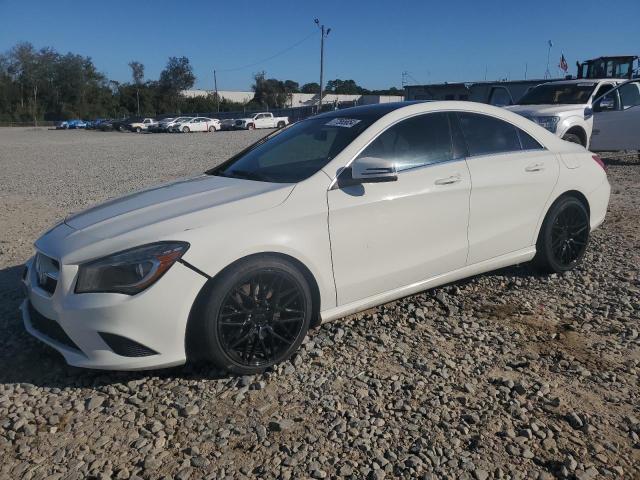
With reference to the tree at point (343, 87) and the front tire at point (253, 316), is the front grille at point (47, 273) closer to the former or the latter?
the front tire at point (253, 316)

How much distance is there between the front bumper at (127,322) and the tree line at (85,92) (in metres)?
87.5

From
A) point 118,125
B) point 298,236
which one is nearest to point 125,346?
point 298,236

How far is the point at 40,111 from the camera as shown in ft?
281

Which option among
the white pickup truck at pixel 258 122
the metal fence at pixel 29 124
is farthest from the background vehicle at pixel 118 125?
the metal fence at pixel 29 124

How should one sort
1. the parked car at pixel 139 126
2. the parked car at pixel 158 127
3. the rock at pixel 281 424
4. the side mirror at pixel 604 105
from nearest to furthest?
1. the rock at pixel 281 424
2. the side mirror at pixel 604 105
3. the parked car at pixel 158 127
4. the parked car at pixel 139 126

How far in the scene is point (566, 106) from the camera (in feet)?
35.9

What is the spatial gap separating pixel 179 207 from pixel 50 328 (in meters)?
1.02

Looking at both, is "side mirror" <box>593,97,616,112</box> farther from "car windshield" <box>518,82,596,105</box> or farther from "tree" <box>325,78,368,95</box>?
"tree" <box>325,78,368,95</box>

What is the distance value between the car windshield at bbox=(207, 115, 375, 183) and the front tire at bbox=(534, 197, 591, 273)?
1893mm

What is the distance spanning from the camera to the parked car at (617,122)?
11.7m

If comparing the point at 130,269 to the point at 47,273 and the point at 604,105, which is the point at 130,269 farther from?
the point at 604,105

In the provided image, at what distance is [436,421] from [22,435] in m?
2.10

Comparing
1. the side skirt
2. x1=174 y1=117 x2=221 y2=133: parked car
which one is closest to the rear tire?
the side skirt

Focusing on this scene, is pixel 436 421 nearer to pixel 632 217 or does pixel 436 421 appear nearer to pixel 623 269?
pixel 623 269
